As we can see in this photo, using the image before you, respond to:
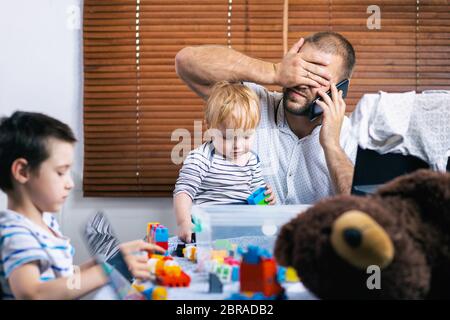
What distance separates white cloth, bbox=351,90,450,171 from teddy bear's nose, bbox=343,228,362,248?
0.39 metres

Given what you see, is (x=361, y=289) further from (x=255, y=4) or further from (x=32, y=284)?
(x=255, y=4)

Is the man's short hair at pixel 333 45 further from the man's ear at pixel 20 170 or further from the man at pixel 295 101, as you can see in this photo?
the man's ear at pixel 20 170

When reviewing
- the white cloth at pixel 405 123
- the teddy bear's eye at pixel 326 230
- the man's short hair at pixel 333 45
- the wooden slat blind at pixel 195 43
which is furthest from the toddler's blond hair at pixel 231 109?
the teddy bear's eye at pixel 326 230

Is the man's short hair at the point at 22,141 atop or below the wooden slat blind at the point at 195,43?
below

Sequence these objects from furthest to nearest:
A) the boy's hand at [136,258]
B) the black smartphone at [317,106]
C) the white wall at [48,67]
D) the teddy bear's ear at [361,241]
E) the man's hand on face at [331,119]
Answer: the white wall at [48,67], the black smartphone at [317,106], the man's hand on face at [331,119], the boy's hand at [136,258], the teddy bear's ear at [361,241]

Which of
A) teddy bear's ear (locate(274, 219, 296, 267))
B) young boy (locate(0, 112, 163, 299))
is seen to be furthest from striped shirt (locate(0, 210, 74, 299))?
teddy bear's ear (locate(274, 219, 296, 267))

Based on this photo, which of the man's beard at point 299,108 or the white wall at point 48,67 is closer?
the man's beard at point 299,108

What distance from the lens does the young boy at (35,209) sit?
0.62 metres

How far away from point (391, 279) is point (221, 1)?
1.91 m

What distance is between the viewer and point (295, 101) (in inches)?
62.3

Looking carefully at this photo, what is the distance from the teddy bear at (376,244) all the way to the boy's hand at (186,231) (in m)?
0.63

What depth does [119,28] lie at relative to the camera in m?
2.27
